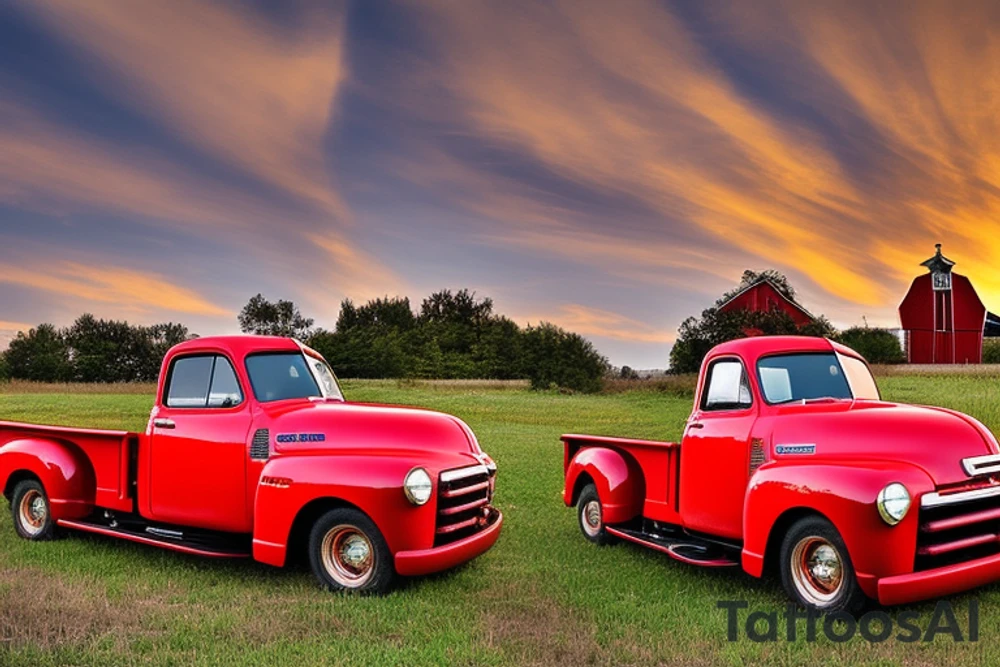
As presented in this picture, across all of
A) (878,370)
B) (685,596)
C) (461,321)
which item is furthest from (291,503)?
(461,321)

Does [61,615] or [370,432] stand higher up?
[370,432]

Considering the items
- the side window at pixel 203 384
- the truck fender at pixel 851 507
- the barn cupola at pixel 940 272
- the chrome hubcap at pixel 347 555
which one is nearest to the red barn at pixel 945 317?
the barn cupola at pixel 940 272

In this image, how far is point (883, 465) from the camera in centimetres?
706

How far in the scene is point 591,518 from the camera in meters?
10.7

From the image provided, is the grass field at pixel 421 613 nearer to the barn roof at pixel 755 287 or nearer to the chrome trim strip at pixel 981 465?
the chrome trim strip at pixel 981 465

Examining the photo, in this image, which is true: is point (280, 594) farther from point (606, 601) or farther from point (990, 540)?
point (990, 540)

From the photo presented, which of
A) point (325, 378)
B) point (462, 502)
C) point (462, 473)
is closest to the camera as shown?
point (462, 473)

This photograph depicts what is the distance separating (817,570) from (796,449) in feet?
3.45

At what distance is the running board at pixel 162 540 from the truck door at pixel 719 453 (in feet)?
14.4

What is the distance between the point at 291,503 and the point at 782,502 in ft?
13.9

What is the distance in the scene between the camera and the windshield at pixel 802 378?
8375mm

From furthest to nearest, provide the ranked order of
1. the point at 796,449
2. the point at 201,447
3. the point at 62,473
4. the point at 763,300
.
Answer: the point at 763,300 < the point at 62,473 < the point at 201,447 < the point at 796,449

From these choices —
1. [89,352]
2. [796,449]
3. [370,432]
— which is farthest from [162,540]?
[89,352]

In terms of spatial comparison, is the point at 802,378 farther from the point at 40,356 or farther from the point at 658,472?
the point at 40,356
